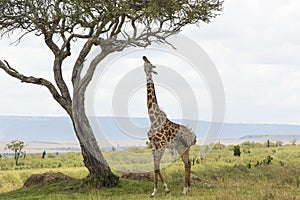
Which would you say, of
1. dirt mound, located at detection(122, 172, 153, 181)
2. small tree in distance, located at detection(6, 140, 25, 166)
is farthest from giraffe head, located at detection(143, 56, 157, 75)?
small tree in distance, located at detection(6, 140, 25, 166)

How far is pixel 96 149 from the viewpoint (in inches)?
905

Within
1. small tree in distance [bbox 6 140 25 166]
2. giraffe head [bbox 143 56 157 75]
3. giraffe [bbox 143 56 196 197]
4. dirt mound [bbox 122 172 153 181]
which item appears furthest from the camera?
small tree in distance [bbox 6 140 25 166]

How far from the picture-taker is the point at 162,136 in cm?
1945

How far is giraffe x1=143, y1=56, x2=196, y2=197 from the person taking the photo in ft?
63.8

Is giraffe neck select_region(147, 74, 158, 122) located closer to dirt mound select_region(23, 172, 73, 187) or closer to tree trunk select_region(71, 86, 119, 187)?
tree trunk select_region(71, 86, 119, 187)

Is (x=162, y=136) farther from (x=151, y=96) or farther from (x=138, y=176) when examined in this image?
(x=138, y=176)

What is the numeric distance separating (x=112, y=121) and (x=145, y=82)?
178cm

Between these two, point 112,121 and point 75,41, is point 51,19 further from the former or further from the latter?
point 112,121

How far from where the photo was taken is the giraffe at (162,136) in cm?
1944

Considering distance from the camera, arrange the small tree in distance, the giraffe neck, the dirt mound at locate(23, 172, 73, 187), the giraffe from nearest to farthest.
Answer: the giraffe < the giraffe neck < the dirt mound at locate(23, 172, 73, 187) < the small tree in distance

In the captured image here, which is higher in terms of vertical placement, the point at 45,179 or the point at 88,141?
the point at 88,141

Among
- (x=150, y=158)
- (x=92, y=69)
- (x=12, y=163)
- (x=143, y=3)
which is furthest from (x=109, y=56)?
(x=12, y=163)

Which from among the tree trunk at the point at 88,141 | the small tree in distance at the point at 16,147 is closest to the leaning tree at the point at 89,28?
the tree trunk at the point at 88,141

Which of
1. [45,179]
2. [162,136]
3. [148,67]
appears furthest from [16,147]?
[162,136]
